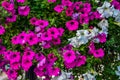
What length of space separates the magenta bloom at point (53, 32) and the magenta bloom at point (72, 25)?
98 mm

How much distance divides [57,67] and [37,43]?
0.79 feet

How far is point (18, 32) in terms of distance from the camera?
2789 millimetres

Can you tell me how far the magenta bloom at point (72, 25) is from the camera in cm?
264

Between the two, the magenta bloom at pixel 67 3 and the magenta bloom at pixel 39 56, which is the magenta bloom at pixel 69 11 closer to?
the magenta bloom at pixel 67 3

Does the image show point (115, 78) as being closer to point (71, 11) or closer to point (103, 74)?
point (103, 74)

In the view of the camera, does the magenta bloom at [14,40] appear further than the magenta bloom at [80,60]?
Yes

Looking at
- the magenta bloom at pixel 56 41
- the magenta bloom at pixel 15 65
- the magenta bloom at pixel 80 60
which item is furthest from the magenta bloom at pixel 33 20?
the magenta bloom at pixel 80 60

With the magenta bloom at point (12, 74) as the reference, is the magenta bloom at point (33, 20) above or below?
above

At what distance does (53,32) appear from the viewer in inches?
103

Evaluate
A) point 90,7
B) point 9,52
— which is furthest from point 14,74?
point 90,7

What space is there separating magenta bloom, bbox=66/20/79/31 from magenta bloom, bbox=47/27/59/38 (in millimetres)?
98

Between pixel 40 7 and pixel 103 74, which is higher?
pixel 40 7

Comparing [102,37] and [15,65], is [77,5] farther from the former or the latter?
[15,65]

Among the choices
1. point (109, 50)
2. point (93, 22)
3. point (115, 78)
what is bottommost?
point (115, 78)
